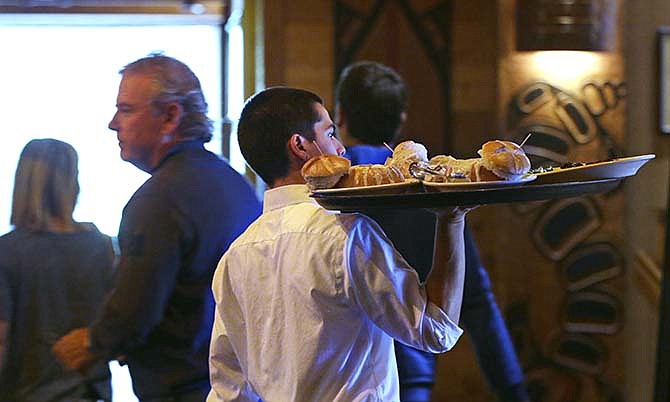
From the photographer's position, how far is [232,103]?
570 cm

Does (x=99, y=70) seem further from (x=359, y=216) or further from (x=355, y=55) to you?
(x=359, y=216)

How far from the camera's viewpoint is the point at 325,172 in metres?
1.88

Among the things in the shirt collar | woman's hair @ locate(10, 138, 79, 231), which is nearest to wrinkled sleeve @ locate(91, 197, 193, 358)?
the shirt collar

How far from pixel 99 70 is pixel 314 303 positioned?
157 inches

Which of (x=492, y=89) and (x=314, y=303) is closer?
(x=314, y=303)

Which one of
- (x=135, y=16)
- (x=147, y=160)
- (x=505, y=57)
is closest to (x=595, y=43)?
(x=505, y=57)

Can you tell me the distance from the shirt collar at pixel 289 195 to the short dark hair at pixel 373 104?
1.06m

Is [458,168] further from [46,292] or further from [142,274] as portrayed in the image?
[46,292]

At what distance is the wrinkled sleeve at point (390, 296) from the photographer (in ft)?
6.23

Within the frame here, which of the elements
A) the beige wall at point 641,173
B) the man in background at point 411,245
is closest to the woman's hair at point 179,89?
the man in background at point 411,245

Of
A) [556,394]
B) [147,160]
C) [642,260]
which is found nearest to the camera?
[147,160]

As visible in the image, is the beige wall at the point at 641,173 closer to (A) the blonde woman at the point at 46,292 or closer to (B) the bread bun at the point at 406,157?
(A) the blonde woman at the point at 46,292

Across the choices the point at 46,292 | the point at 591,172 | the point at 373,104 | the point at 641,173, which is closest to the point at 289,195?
the point at 591,172

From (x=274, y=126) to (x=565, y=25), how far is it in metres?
3.28
